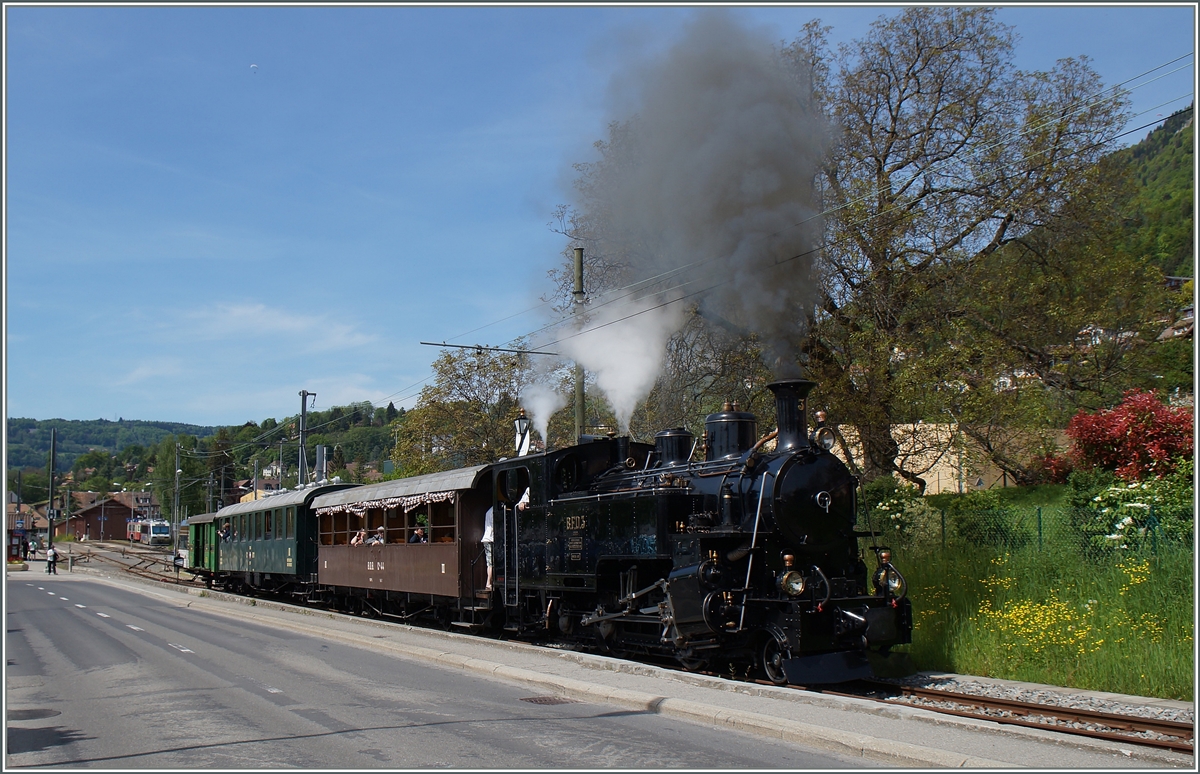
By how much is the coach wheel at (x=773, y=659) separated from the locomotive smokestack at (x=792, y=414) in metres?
2.04

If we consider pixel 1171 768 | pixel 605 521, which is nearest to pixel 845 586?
pixel 605 521

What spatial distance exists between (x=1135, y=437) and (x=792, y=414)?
9264 millimetres

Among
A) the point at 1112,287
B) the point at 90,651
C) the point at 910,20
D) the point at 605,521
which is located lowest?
the point at 90,651

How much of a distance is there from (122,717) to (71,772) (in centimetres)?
231

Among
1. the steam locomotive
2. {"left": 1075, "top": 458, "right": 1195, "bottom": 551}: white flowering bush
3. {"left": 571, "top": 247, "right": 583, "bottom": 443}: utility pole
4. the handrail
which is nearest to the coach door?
the steam locomotive

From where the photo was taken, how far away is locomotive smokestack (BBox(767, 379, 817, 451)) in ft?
32.6

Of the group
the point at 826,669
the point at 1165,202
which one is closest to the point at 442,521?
the point at 826,669

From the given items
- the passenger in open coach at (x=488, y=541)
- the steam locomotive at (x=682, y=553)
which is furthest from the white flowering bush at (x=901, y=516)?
the passenger in open coach at (x=488, y=541)

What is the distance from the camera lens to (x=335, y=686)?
32.8 feet

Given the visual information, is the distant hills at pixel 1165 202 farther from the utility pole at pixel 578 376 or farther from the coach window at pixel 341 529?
the coach window at pixel 341 529

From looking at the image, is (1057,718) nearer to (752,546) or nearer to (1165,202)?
(752,546)

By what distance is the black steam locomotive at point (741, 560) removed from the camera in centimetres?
952

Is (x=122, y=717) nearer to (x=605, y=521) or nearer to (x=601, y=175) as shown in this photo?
(x=605, y=521)

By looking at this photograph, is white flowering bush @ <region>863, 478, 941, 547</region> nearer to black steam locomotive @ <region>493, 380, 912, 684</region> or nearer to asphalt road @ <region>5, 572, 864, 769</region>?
black steam locomotive @ <region>493, 380, 912, 684</region>
